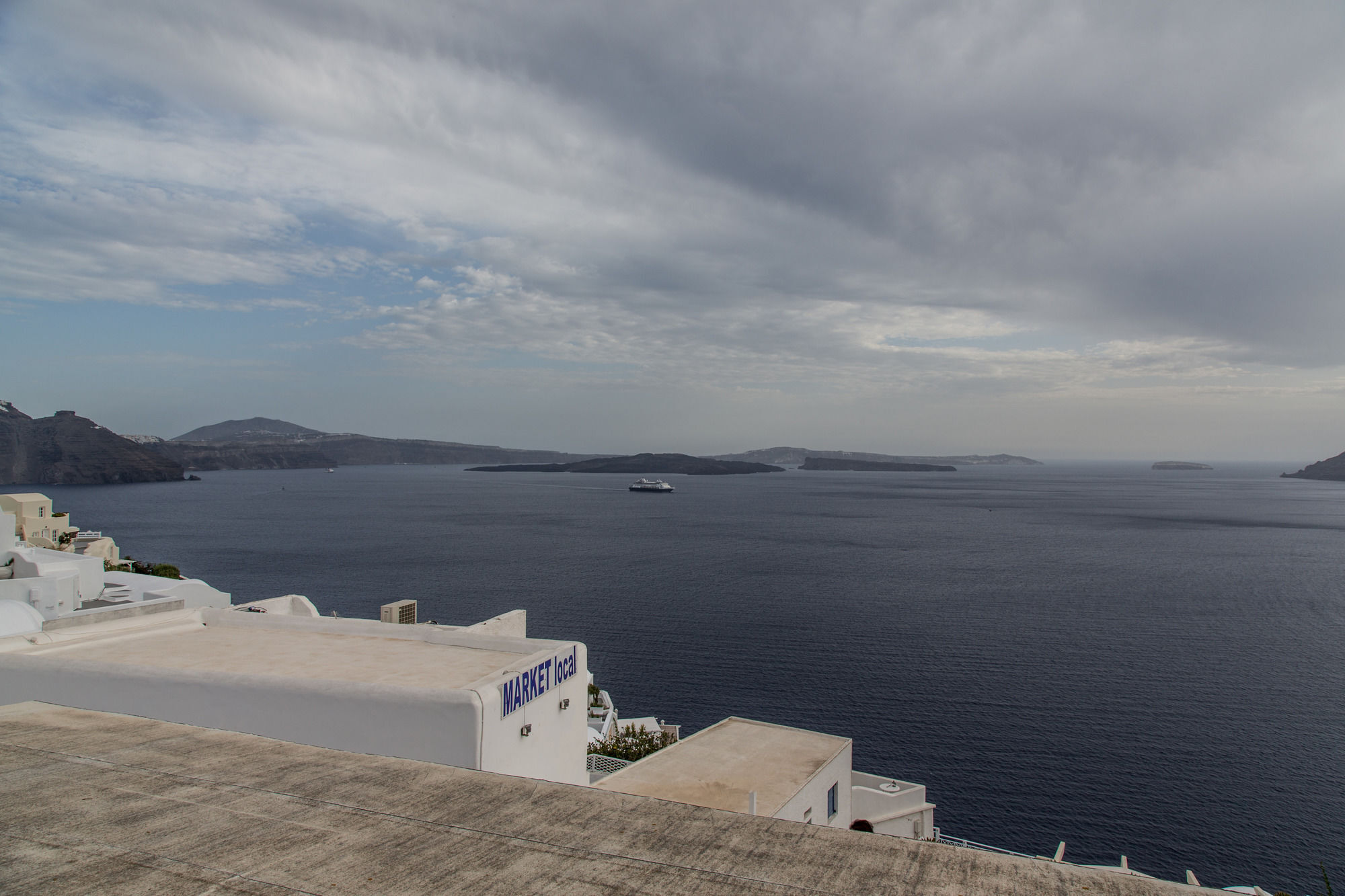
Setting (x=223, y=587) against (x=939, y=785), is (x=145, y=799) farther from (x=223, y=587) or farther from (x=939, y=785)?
(x=223, y=587)

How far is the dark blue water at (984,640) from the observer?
31484mm

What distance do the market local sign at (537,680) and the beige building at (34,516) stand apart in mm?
69452

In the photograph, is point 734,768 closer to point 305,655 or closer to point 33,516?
point 305,655

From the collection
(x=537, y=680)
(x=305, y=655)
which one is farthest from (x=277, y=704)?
(x=537, y=680)

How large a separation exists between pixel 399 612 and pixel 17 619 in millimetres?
10136

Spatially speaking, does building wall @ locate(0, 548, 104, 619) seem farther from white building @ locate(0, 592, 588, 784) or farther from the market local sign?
the market local sign

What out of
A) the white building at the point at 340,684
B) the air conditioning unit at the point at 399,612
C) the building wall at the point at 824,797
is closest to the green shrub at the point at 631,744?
the building wall at the point at 824,797

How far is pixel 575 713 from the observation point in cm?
1443

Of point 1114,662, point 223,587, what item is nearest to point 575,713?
point 1114,662

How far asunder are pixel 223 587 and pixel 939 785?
69.1 meters

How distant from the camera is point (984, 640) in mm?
54750

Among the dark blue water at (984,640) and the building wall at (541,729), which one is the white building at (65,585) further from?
the dark blue water at (984,640)

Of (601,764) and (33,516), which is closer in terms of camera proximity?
(601,764)

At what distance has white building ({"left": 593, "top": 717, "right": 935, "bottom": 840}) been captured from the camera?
54.9 ft
